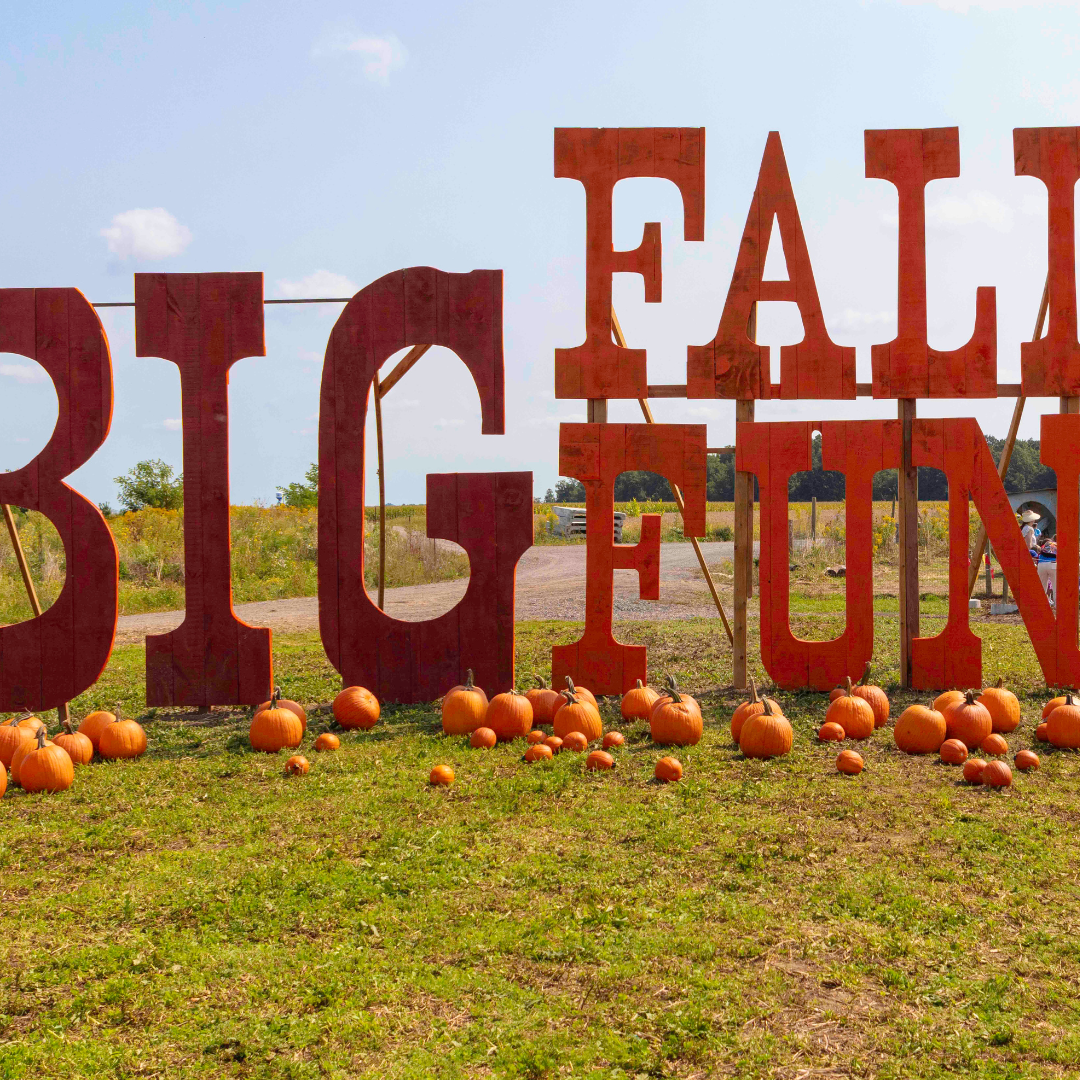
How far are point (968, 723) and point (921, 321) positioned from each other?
3917 millimetres

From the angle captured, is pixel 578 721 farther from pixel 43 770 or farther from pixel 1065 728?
pixel 43 770

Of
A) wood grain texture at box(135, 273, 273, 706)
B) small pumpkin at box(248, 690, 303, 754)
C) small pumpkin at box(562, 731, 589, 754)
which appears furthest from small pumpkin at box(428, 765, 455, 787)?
wood grain texture at box(135, 273, 273, 706)

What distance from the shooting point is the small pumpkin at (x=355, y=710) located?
7836 mm

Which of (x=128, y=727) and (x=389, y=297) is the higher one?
(x=389, y=297)

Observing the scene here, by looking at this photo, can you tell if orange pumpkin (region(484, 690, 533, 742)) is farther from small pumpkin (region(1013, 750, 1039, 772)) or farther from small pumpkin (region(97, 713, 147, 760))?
small pumpkin (region(1013, 750, 1039, 772))

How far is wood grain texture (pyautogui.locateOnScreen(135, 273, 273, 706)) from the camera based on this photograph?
851 cm

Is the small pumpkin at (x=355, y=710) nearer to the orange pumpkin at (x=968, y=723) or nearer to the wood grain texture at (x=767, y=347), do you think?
the wood grain texture at (x=767, y=347)

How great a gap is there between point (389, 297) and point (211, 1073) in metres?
6.79

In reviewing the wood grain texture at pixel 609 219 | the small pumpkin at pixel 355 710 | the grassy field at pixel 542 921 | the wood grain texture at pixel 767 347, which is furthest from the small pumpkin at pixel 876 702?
the small pumpkin at pixel 355 710

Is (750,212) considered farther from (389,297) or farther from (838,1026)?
(838,1026)

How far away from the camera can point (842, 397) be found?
901cm

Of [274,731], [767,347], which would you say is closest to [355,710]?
[274,731]

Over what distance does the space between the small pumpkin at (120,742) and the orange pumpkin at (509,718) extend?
256cm

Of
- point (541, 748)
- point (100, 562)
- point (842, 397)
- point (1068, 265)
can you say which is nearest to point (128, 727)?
point (100, 562)
